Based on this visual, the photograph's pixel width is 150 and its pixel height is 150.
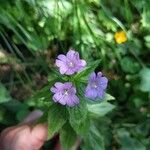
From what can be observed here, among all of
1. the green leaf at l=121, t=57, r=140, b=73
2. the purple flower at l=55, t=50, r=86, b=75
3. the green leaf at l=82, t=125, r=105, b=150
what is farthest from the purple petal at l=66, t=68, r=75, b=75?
the green leaf at l=121, t=57, r=140, b=73

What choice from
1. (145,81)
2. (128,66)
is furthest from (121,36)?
(145,81)

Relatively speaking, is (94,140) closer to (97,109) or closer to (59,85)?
(97,109)

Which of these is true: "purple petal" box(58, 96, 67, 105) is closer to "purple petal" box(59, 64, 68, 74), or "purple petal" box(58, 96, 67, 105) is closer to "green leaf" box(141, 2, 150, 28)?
"purple petal" box(59, 64, 68, 74)

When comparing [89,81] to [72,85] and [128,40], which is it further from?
[128,40]

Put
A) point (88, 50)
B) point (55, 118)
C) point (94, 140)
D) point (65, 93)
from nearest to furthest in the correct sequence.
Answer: point (65, 93) → point (55, 118) → point (94, 140) → point (88, 50)

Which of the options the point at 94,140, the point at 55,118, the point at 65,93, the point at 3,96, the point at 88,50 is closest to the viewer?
the point at 65,93

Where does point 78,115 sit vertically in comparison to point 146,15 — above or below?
below

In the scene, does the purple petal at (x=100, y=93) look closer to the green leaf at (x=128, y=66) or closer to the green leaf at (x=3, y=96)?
the green leaf at (x=3, y=96)
